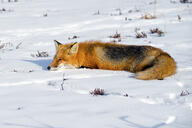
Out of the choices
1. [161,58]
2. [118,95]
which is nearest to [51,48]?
[161,58]

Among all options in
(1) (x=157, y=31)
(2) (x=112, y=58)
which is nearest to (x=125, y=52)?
(2) (x=112, y=58)

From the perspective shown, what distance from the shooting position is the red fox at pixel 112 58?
6500 mm

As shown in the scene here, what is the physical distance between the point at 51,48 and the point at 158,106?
18.1 feet

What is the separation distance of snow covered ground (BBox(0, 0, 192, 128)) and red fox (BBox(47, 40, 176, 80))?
308 mm

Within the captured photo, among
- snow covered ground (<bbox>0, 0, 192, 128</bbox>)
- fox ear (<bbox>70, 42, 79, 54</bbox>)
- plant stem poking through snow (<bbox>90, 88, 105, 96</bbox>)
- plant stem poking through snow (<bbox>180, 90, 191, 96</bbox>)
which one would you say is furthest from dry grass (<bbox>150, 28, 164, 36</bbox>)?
plant stem poking through snow (<bbox>90, 88, 105, 96</bbox>)

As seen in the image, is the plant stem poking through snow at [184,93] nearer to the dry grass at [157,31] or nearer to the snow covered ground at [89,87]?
the snow covered ground at [89,87]

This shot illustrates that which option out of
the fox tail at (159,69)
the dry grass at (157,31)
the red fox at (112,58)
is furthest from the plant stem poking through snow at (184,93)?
the dry grass at (157,31)

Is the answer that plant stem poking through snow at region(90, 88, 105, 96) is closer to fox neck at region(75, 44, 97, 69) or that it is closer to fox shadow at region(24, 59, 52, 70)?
A: fox neck at region(75, 44, 97, 69)

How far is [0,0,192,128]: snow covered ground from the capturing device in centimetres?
403

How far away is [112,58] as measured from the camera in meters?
7.05

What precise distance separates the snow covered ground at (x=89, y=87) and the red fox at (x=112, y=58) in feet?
1.01

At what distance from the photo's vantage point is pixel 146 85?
5.57m

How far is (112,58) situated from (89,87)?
5.66ft

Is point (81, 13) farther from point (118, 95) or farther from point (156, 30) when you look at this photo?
point (118, 95)
